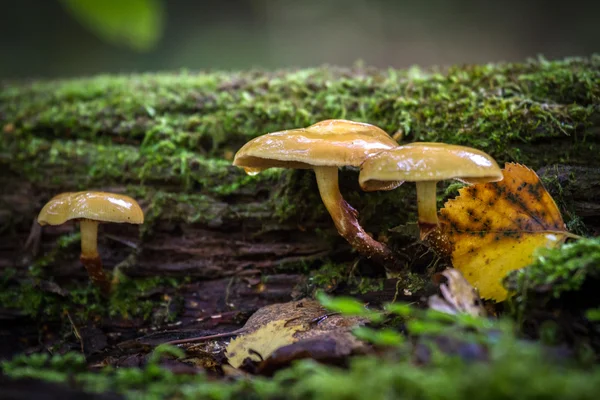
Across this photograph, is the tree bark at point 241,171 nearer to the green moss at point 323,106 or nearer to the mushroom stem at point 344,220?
the green moss at point 323,106

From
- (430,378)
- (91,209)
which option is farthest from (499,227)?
(91,209)

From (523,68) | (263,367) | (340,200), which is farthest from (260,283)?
(523,68)

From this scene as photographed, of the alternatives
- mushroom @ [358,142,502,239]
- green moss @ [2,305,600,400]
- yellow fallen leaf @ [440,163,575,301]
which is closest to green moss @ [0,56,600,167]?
yellow fallen leaf @ [440,163,575,301]

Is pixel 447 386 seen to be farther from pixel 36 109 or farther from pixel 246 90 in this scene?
pixel 36 109

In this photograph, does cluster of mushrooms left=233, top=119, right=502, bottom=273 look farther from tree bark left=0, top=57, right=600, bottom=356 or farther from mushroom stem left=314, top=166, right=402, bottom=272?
tree bark left=0, top=57, right=600, bottom=356

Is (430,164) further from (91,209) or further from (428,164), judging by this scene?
(91,209)
